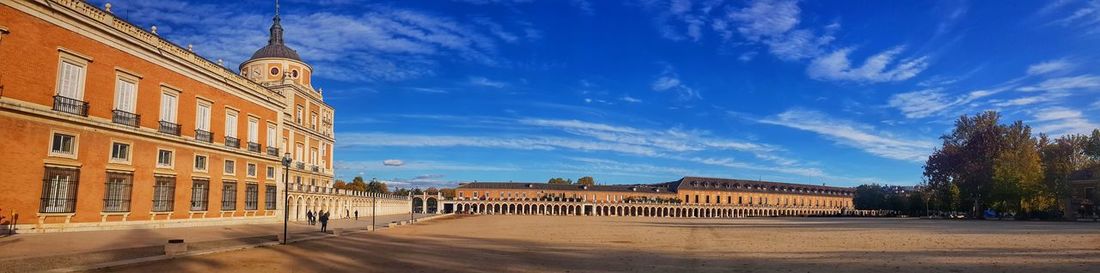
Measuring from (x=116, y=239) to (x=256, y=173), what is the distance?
728 inches

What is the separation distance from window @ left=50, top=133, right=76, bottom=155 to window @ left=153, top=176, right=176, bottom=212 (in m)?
5.17

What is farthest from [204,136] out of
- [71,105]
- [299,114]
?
[299,114]

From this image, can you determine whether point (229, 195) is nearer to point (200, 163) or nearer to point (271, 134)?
point (200, 163)

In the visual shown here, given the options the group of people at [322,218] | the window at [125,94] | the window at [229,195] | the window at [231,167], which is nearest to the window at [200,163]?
the window at [229,195]

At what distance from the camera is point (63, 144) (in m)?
26.2

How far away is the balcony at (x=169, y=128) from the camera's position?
32156 millimetres

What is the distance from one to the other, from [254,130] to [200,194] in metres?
7.25

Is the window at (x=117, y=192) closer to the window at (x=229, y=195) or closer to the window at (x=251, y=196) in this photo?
the window at (x=229, y=195)

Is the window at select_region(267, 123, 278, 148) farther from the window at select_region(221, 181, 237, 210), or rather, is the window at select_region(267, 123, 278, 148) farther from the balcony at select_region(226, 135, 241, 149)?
the window at select_region(221, 181, 237, 210)

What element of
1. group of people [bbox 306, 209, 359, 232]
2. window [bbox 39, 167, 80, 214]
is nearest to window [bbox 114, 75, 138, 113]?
window [bbox 39, 167, 80, 214]

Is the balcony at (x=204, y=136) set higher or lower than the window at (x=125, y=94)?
lower

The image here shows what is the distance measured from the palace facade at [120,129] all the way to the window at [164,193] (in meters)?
0.06

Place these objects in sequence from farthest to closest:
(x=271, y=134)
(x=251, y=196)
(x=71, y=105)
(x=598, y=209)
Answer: (x=598, y=209) < (x=271, y=134) < (x=251, y=196) < (x=71, y=105)

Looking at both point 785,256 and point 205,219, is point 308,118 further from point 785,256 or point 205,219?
point 785,256
